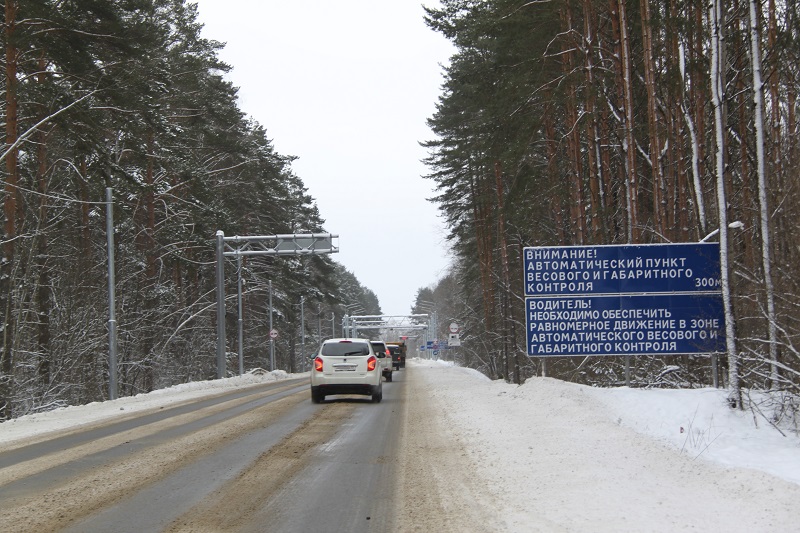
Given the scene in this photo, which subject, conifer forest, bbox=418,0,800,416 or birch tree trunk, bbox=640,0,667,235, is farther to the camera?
birch tree trunk, bbox=640,0,667,235

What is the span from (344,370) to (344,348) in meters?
0.64

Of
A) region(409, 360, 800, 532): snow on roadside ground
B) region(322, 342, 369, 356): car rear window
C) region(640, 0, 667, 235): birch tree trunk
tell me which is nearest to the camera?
region(409, 360, 800, 532): snow on roadside ground

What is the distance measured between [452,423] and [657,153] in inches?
284

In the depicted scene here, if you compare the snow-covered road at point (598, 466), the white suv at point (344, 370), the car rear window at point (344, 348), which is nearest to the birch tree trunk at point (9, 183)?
the snow-covered road at point (598, 466)

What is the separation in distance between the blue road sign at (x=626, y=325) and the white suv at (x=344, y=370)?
576cm

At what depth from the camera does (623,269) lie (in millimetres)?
15445

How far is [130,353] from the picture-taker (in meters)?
36.0

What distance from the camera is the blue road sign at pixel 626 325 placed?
1484 centimetres

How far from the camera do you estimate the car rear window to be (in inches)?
814

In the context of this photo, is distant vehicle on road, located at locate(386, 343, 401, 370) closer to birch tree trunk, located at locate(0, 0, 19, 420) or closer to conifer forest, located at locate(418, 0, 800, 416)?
conifer forest, located at locate(418, 0, 800, 416)

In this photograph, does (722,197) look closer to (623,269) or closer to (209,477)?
(623,269)

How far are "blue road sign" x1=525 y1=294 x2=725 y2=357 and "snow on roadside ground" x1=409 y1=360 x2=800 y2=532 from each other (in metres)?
1.04

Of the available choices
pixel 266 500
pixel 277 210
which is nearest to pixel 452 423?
pixel 266 500

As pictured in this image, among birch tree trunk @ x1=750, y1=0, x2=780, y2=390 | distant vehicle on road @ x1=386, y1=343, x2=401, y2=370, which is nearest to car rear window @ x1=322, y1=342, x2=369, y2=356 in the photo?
birch tree trunk @ x1=750, y1=0, x2=780, y2=390
